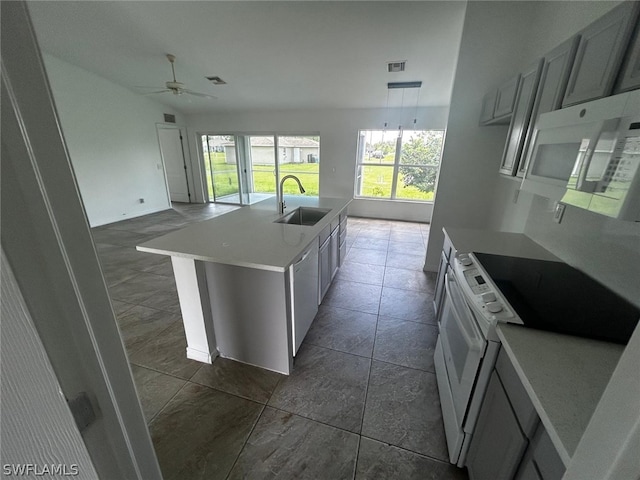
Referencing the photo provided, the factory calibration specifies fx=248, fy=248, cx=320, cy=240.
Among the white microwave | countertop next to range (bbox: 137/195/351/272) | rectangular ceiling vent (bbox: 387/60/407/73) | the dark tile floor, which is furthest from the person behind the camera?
rectangular ceiling vent (bbox: 387/60/407/73)

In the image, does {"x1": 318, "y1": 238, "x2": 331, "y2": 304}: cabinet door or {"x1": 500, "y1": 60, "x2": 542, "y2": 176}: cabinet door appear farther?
{"x1": 318, "y1": 238, "x2": 331, "y2": 304}: cabinet door

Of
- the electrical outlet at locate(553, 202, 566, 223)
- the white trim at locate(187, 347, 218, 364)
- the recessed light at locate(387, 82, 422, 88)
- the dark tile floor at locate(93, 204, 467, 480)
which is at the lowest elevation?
the dark tile floor at locate(93, 204, 467, 480)

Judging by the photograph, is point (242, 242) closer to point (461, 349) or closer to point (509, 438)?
point (461, 349)

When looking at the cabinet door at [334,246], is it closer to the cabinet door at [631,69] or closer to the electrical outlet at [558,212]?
the electrical outlet at [558,212]

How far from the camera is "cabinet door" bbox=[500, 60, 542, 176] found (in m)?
1.64

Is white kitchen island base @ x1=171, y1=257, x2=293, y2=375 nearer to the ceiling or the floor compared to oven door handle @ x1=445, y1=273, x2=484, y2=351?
nearer to the floor

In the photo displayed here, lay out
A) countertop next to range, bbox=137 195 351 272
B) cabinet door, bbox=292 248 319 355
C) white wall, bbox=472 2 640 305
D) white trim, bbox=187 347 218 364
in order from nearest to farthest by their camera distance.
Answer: white wall, bbox=472 2 640 305, countertop next to range, bbox=137 195 351 272, cabinet door, bbox=292 248 319 355, white trim, bbox=187 347 218 364

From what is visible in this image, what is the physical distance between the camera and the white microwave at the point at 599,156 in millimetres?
764

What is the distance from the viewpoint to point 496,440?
0.95 meters

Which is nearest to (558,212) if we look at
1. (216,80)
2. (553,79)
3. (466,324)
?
(553,79)

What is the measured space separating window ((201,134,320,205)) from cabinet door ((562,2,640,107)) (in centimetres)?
527

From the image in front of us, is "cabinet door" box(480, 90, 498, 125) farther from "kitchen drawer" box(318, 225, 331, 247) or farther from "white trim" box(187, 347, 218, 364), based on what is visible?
"white trim" box(187, 347, 218, 364)

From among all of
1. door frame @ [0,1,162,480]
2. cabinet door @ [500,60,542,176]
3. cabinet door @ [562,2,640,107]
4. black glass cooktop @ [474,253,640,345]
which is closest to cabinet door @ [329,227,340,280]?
black glass cooktop @ [474,253,640,345]

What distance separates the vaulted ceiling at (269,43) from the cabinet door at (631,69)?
2.24 m
